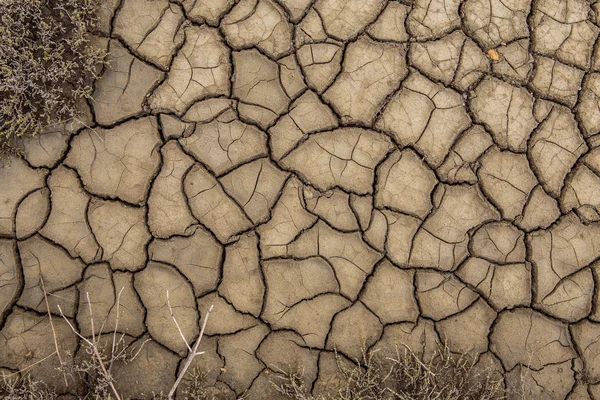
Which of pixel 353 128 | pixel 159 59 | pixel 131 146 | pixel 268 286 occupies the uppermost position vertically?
pixel 353 128

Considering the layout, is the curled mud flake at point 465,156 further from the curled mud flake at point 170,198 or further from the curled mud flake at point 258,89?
the curled mud flake at point 170,198

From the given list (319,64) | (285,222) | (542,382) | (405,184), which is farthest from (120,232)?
(542,382)

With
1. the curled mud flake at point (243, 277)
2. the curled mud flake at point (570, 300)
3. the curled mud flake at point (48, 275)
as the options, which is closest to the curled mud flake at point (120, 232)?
the curled mud flake at point (48, 275)

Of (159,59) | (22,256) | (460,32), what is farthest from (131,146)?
(460,32)

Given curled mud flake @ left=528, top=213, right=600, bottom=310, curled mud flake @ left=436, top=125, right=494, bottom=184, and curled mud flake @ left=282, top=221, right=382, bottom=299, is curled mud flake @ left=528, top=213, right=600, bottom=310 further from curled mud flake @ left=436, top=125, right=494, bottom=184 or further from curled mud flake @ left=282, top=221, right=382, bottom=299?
curled mud flake @ left=282, top=221, right=382, bottom=299

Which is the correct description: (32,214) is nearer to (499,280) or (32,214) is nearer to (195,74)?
(195,74)

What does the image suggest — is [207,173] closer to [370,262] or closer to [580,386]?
[370,262]

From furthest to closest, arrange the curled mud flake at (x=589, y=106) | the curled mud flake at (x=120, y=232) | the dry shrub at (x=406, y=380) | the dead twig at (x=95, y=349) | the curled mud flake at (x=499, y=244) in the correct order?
the curled mud flake at (x=589, y=106) → the curled mud flake at (x=499, y=244) → the curled mud flake at (x=120, y=232) → the dry shrub at (x=406, y=380) → the dead twig at (x=95, y=349)
